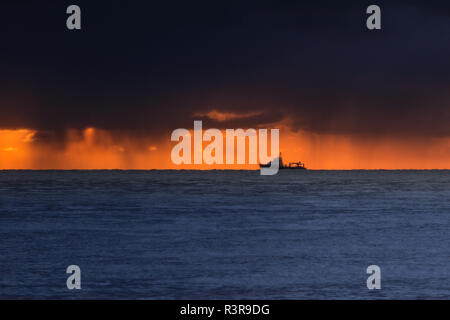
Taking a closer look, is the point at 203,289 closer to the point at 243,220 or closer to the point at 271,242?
the point at 271,242

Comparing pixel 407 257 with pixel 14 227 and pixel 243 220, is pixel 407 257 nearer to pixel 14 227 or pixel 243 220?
pixel 243 220

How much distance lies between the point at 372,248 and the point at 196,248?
8.24 metres

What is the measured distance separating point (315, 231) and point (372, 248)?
8.03m

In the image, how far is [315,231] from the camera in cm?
3875

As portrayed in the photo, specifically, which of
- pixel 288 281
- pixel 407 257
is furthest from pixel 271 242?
pixel 288 281

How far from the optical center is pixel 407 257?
27.5m
